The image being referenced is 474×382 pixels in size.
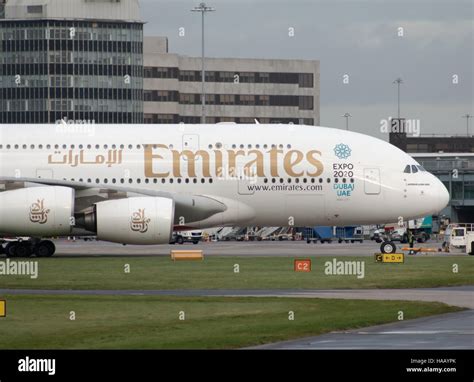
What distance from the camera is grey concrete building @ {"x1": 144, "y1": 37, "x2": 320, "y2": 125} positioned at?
189250 millimetres

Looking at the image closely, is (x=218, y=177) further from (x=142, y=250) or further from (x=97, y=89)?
(x=97, y=89)

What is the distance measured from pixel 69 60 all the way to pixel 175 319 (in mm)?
153700

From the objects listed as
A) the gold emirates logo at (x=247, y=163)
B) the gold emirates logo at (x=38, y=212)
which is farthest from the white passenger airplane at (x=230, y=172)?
the gold emirates logo at (x=38, y=212)

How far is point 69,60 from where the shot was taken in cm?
17912

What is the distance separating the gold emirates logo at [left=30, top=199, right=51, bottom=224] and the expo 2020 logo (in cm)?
1250

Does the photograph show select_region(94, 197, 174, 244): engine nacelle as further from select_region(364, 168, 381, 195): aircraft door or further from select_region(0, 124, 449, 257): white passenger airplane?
select_region(364, 168, 381, 195): aircraft door

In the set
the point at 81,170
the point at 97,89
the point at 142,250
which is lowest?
the point at 142,250

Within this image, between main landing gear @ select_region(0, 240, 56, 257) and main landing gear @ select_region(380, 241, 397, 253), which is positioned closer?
main landing gear @ select_region(380, 241, 397, 253)

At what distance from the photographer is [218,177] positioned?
53.5m

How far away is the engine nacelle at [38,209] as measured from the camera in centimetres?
5041

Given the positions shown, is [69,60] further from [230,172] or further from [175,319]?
[175,319]

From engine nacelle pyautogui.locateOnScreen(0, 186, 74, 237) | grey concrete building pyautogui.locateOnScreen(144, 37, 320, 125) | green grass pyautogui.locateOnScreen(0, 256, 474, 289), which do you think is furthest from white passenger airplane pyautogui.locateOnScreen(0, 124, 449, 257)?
grey concrete building pyautogui.locateOnScreen(144, 37, 320, 125)
